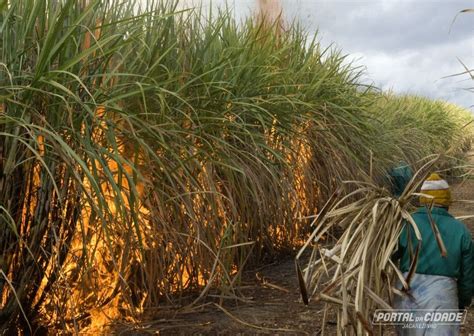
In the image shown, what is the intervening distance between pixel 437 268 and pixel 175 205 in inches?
53.9

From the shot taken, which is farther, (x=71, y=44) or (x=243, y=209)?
(x=243, y=209)

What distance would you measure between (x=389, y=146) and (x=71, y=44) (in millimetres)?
4786

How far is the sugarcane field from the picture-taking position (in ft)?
7.43

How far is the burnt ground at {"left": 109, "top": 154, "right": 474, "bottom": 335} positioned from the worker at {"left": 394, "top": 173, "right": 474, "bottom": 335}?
43 cm

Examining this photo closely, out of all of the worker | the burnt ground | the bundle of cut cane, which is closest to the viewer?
the bundle of cut cane

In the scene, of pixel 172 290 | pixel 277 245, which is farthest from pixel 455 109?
pixel 172 290

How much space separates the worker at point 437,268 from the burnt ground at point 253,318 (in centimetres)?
43

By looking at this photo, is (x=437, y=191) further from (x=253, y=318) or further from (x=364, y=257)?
(x=253, y=318)

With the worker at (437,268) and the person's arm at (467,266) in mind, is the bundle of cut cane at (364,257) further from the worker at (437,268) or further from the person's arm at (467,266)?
the person's arm at (467,266)

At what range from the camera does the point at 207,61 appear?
4270mm

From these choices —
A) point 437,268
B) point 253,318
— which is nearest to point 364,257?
point 437,268

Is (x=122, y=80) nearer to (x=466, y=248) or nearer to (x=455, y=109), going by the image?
(x=466, y=248)

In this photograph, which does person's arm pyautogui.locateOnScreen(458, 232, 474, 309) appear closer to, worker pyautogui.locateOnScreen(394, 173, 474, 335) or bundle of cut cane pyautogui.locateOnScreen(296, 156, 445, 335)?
worker pyautogui.locateOnScreen(394, 173, 474, 335)

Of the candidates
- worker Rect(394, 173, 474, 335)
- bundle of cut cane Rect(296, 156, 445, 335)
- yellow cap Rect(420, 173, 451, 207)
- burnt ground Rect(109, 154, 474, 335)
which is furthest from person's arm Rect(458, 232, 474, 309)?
burnt ground Rect(109, 154, 474, 335)
